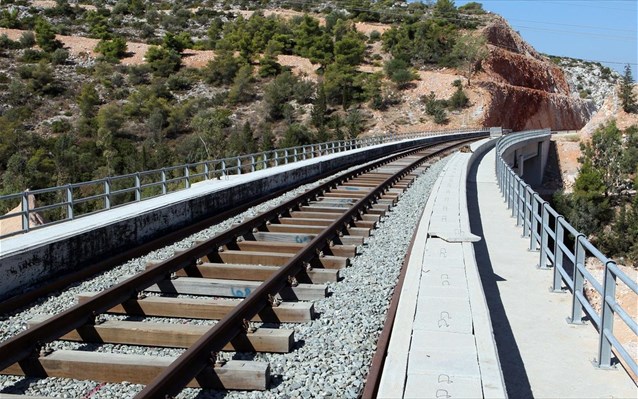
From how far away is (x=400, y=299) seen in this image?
7703mm

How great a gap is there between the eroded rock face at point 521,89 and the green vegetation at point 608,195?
17687 millimetres

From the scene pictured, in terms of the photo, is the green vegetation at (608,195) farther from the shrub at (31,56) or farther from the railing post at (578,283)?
the shrub at (31,56)

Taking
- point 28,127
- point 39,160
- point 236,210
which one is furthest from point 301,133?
point 236,210

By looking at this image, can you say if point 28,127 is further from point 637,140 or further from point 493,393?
point 493,393

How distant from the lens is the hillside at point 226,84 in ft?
227

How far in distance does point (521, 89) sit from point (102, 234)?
355 feet

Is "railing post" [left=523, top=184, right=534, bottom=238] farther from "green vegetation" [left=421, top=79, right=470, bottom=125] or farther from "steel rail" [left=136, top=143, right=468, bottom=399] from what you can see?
"green vegetation" [left=421, top=79, right=470, bottom=125]

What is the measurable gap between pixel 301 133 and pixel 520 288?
63328 millimetres

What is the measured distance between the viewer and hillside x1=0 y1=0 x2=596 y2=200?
69.2m

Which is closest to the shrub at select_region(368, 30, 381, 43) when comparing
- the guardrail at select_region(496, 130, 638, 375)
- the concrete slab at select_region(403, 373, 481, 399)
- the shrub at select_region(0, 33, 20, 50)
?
the shrub at select_region(0, 33, 20, 50)

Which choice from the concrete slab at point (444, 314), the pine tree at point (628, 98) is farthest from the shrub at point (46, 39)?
the concrete slab at point (444, 314)

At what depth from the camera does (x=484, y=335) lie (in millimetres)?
6328

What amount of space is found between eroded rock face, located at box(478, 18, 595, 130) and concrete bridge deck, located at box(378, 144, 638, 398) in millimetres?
88718

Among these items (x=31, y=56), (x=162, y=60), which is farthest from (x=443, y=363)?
(x=31, y=56)
